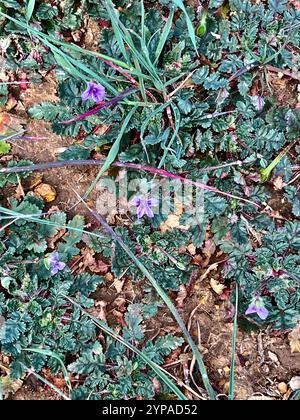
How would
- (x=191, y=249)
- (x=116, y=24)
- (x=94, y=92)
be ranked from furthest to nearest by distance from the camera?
(x=191, y=249) → (x=94, y=92) → (x=116, y=24)

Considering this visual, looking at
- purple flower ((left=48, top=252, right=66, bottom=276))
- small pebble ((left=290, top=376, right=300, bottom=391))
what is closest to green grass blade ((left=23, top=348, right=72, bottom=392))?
purple flower ((left=48, top=252, right=66, bottom=276))

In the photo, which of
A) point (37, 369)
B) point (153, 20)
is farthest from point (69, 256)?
point (153, 20)

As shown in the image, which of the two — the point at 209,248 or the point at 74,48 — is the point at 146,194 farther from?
the point at 74,48

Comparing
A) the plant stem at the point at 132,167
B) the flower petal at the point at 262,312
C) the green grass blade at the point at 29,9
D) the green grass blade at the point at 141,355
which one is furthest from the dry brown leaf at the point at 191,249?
the green grass blade at the point at 29,9

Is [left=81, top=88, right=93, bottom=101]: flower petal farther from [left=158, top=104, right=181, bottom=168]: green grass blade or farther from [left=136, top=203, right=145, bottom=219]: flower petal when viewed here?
[left=136, top=203, right=145, bottom=219]: flower petal

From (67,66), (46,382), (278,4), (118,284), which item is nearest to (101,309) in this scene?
(118,284)
